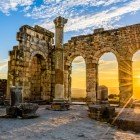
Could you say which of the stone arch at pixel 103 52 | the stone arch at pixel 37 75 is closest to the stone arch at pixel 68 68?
the stone arch at pixel 103 52

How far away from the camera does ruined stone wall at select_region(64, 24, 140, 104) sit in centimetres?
1581

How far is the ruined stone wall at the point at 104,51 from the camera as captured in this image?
15.8 meters

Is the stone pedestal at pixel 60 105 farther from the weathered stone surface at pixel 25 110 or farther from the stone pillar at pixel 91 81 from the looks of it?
the stone pillar at pixel 91 81

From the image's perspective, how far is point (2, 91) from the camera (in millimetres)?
16438

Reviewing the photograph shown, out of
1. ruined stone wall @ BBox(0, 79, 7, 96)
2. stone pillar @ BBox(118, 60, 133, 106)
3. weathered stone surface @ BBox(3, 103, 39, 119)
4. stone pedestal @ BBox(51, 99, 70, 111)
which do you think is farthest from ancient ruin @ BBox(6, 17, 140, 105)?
weathered stone surface @ BBox(3, 103, 39, 119)

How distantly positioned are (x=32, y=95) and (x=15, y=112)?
24.1 feet

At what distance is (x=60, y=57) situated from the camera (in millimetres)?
13672

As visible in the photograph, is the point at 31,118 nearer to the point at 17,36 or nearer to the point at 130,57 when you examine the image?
the point at 17,36

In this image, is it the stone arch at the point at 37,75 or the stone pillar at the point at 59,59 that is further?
the stone arch at the point at 37,75

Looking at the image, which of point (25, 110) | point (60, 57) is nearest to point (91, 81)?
point (60, 57)

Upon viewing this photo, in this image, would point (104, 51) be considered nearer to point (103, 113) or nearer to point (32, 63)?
point (32, 63)

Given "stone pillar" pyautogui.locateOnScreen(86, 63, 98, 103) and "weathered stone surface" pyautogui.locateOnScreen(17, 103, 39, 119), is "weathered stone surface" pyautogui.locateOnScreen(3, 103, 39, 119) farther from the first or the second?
"stone pillar" pyautogui.locateOnScreen(86, 63, 98, 103)

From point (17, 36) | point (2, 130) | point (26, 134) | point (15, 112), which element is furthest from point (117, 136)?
point (17, 36)

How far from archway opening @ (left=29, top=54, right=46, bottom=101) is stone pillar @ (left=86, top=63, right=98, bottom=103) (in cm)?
337
